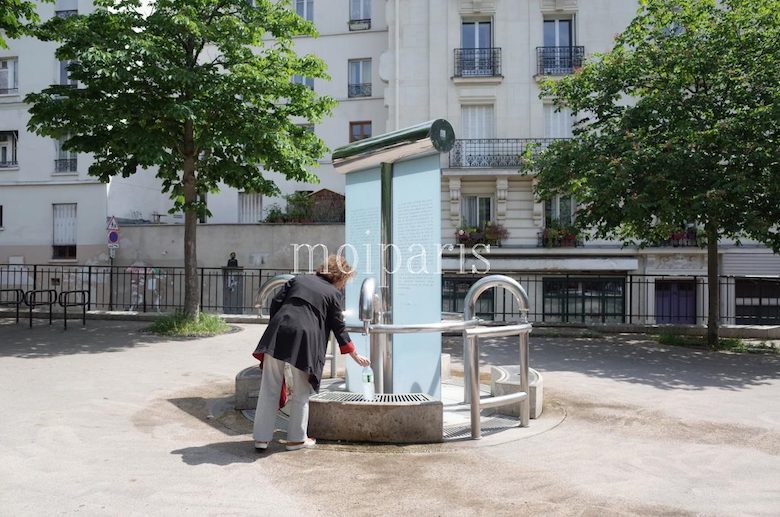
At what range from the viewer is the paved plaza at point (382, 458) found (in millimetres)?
4180

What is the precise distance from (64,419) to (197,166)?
8.52 metres

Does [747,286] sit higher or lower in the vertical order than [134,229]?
lower

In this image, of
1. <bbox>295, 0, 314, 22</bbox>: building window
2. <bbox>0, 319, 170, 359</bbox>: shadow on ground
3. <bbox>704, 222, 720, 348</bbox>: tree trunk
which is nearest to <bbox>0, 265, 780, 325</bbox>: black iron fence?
<bbox>0, 319, 170, 359</bbox>: shadow on ground

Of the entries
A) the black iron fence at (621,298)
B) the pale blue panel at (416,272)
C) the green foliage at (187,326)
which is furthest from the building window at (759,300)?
the green foliage at (187,326)

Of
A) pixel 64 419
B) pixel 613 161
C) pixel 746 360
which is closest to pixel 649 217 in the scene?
pixel 613 161

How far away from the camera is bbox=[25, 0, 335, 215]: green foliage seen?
11938 millimetres

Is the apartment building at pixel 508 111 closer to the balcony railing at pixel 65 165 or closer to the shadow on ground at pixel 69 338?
the shadow on ground at pixel 69 338

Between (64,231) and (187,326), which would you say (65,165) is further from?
(187,326)

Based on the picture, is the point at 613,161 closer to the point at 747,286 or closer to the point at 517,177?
the point at 747,286

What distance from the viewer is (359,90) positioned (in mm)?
28156

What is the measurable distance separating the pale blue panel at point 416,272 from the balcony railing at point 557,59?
19972 mm

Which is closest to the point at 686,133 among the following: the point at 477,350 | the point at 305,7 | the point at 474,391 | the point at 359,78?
the point at 477,350

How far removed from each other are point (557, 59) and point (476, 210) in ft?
21.3

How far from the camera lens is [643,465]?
16.4 ft
